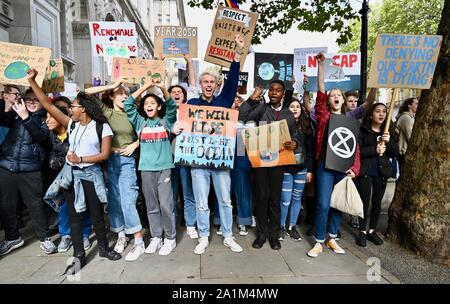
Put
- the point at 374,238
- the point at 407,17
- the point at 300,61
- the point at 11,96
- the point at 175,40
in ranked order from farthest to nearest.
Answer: the point at 407,17 < the point at 300,61 < the point at 175,40 < the point at 374,238 < the point at 11,96

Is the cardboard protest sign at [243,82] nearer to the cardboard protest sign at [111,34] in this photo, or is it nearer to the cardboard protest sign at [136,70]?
the cardboard protest sign at [111,34]

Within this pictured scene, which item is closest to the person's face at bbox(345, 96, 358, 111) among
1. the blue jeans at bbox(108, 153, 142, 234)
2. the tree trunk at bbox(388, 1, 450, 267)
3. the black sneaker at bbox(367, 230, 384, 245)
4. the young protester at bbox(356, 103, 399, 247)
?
the young protester at bbox(356, 103, 399, 247)

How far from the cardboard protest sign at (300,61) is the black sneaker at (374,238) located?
3.58 m

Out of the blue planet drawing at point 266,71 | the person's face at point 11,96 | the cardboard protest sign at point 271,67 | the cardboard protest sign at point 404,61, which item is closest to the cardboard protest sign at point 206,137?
the cardboard protest sign at point 404,61

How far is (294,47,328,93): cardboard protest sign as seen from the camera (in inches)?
263

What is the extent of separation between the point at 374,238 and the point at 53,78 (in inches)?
195

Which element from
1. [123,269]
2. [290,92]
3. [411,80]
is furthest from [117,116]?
[411,80]

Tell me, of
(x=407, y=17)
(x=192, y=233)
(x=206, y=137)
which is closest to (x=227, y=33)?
(x=206, y=137)

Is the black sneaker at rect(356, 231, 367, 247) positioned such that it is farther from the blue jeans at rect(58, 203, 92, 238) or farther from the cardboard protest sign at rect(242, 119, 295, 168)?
the blue jeans at rect(58, 203, 92, 238)

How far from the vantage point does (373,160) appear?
13.3 feet

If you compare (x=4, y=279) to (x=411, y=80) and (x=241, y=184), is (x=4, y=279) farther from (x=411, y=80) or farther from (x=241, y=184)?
(x=411, y=80)

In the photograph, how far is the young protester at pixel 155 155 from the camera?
368 cm

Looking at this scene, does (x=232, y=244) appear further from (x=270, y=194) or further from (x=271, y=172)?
(x=271, y=172)

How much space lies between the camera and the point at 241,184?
4367mm
